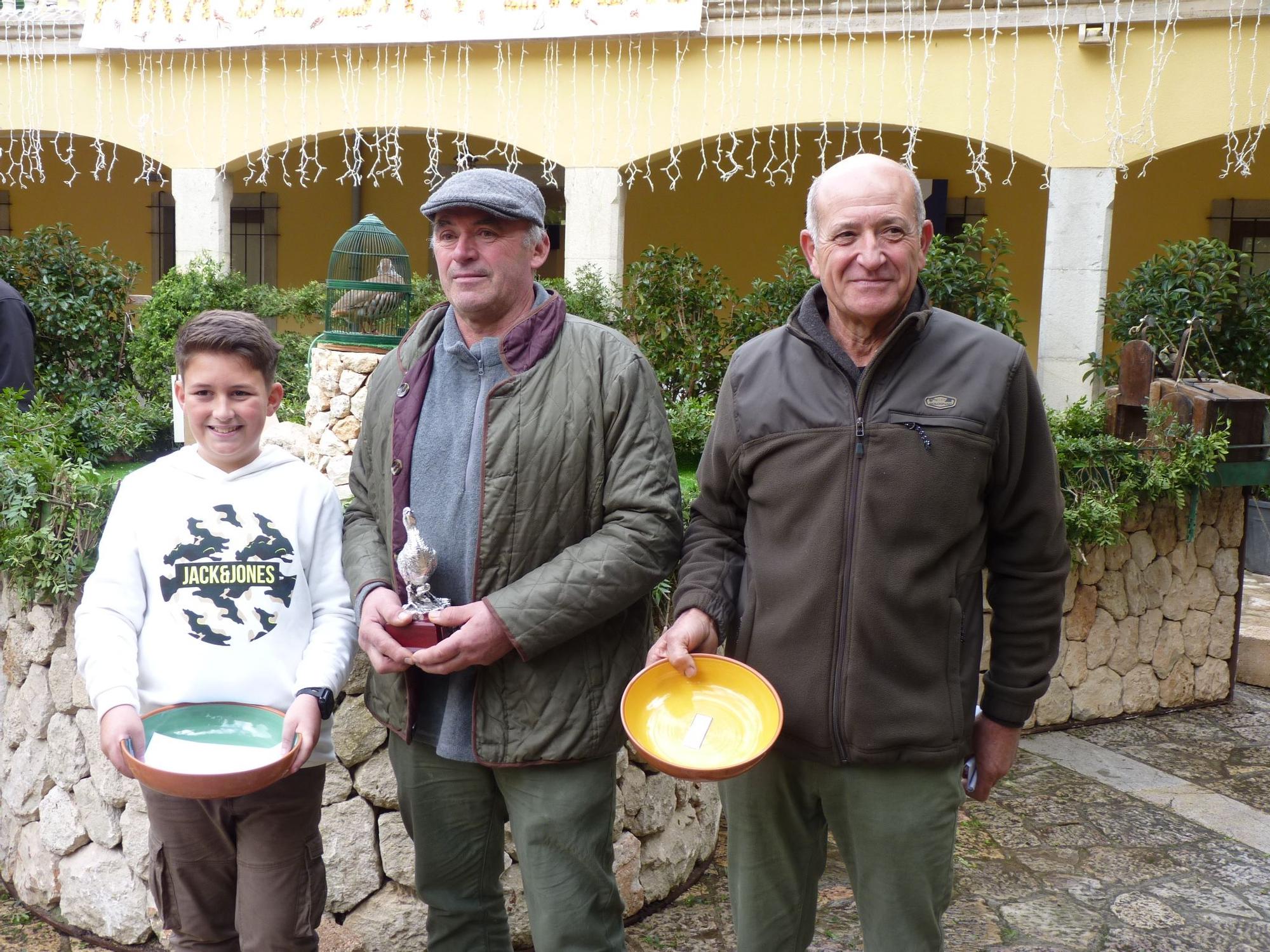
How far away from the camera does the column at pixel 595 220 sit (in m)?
10.4

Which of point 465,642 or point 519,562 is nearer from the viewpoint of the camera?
point 465,642

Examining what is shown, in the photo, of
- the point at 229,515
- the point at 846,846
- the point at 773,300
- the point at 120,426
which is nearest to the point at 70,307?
the point at 120,426

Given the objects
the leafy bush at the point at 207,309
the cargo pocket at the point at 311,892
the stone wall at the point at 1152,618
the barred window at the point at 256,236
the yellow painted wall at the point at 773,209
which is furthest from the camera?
the barred window at the point at 256,236

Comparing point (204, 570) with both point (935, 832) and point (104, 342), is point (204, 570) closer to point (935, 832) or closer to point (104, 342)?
point (935, 832)

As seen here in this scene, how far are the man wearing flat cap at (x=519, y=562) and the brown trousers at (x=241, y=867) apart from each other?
0.24m

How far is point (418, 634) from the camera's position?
2.19 metres

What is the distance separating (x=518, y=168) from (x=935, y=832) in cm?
1266

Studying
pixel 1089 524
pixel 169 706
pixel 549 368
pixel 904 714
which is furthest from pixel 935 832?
pixel 1089 524

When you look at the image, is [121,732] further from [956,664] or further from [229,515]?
[956,664]

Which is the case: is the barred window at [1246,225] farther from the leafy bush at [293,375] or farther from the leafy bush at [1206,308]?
the leafy bush at [293,375]

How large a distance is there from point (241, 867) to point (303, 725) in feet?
1.27

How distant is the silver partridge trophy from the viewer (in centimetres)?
219

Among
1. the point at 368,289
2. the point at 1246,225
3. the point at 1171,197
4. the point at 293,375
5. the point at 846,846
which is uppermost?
the point at 1171,197

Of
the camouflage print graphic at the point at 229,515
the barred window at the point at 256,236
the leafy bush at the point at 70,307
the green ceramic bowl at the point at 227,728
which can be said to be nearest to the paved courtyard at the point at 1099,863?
the green ceramic bowl at the point at 227,728
